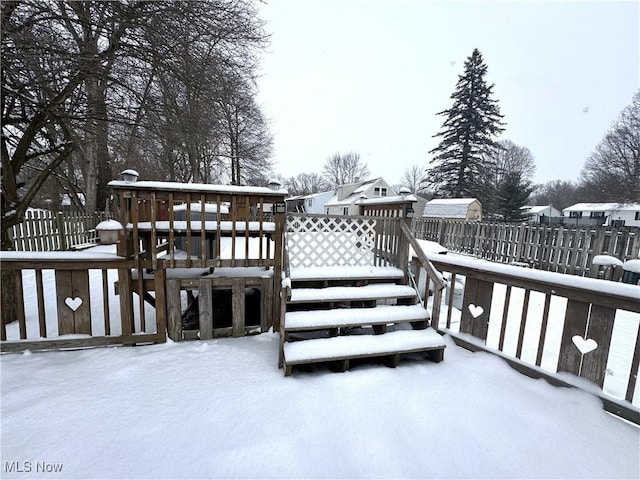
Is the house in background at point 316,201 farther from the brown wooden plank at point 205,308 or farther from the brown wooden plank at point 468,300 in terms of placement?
the brown wooden plank at point 468,300

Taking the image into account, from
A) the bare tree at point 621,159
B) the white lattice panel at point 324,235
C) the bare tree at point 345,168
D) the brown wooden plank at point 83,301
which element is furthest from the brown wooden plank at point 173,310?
the bare tree at point 345,168

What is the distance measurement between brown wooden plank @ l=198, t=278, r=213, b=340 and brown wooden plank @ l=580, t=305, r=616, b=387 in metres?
3.29

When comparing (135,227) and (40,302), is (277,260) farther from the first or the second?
(40,302)

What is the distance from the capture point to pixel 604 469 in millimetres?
1533

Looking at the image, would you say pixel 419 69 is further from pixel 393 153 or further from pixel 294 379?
pixel 393 153

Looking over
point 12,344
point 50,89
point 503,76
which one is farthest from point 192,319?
point 503,76

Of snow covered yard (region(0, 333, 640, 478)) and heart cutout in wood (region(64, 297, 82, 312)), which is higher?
heart cutout in wood (region(64, 297, 82, 312))

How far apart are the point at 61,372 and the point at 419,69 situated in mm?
21979

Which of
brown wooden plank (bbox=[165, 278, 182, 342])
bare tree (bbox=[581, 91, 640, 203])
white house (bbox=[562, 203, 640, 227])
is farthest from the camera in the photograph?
white house (bbox=[562, 203, 640, 227])

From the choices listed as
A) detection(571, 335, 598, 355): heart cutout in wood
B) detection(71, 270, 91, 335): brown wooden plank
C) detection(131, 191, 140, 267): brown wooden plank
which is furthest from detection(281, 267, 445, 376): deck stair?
detection(71, 270, 91, 335): brown wooden plank

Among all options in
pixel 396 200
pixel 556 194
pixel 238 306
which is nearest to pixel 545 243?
pixel 396 200

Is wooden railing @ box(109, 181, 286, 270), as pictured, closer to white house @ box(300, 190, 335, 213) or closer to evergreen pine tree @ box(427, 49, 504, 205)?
evergreen pine tree @ box(427, 49, 504, 205)
